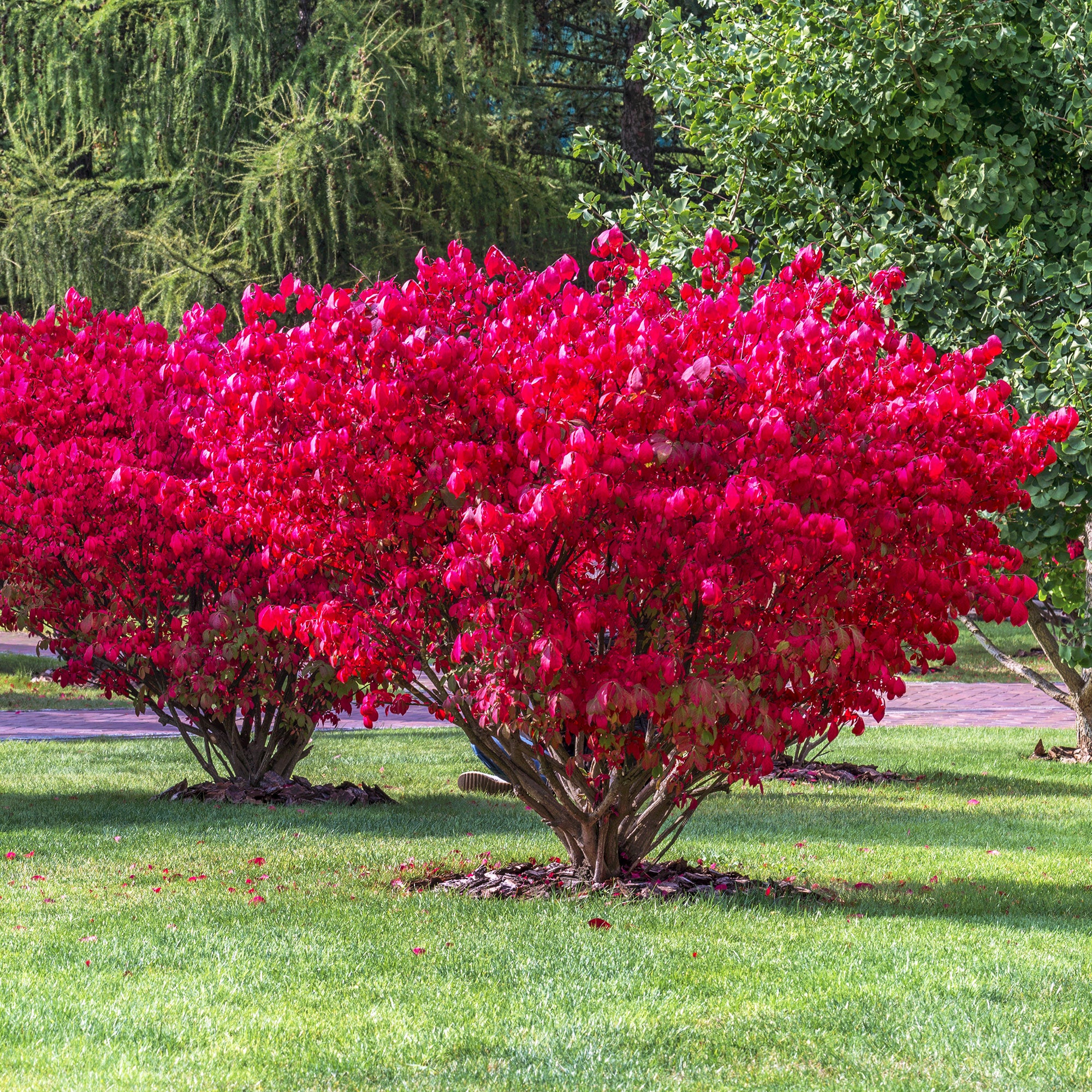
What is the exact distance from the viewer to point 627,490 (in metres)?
4.82

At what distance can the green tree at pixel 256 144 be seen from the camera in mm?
14875

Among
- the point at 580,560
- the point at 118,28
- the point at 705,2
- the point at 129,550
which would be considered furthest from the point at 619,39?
the point at 580,560

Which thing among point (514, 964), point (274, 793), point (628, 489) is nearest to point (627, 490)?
point (628, 489)

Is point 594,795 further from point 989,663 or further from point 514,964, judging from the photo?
point 989,663

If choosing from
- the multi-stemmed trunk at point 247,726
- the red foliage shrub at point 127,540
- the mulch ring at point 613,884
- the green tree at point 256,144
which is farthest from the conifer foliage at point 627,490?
the green tree at point 256,144

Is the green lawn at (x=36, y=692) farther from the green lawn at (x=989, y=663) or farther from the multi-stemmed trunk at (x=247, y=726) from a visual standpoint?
the green lawn at (x=989, y=663)

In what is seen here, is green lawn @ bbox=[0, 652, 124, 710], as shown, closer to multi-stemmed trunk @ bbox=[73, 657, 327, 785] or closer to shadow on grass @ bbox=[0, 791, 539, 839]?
shadow on grass @ bbox=[0, 791, 539, 839]

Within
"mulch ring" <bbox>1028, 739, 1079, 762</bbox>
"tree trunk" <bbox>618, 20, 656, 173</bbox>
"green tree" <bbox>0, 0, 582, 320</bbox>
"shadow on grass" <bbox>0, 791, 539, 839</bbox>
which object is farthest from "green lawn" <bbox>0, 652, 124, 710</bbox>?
"mulch ring" <bbox>1028, 739, 1079, 762</bbox>

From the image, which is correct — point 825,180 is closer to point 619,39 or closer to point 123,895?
point 123,895

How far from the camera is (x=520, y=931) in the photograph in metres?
5.32

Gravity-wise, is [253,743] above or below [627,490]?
below

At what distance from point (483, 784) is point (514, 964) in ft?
17.0

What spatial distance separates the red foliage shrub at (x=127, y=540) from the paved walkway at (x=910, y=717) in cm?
550

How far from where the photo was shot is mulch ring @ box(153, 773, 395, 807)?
911cm
